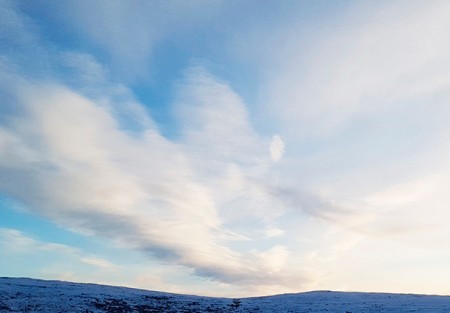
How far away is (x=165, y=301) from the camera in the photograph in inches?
1972

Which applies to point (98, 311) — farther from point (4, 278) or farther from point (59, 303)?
point (4, 278)

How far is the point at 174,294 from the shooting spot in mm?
57250

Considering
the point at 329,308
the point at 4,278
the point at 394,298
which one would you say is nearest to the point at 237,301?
the point at 329,308

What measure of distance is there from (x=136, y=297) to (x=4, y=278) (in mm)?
18734

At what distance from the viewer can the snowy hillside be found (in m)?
42.2

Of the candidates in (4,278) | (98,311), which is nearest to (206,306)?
(98,311)

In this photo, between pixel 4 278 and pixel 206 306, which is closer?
pixel 206 306

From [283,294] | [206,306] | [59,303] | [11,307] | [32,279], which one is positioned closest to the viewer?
[11,307]

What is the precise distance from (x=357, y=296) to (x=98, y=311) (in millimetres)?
35241

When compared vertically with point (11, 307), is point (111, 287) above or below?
above

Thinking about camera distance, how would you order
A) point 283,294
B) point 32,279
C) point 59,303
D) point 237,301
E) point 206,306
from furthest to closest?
1. point 283,294
2. point 32,279
3. point 237,301
4. point 206,306
5. point 59,303

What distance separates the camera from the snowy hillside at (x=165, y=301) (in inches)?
1663

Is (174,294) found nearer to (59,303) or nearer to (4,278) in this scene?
(59,303)

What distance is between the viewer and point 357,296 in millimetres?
60531
